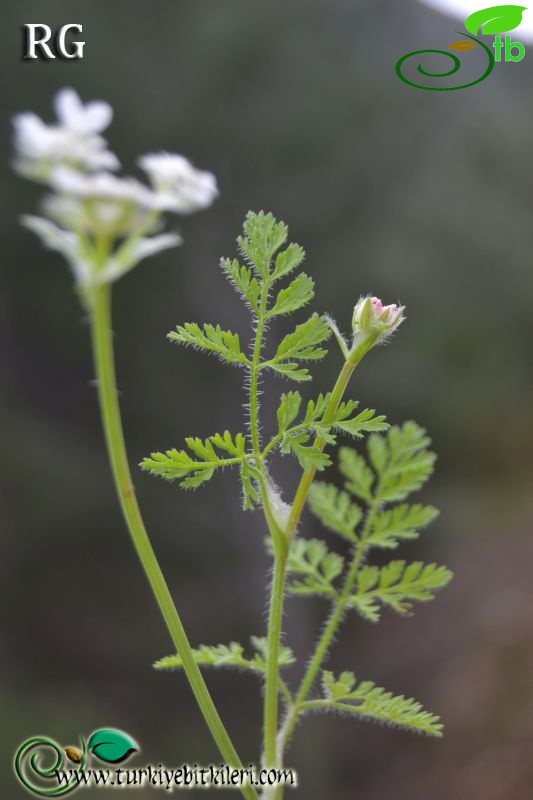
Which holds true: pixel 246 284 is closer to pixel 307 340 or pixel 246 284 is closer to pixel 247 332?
pixel 307 340

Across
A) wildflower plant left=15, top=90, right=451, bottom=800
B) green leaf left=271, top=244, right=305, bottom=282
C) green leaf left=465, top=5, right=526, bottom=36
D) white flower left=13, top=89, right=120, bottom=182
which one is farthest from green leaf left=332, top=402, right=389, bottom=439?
green leaf left=465, top=5, right=526, bottom=36

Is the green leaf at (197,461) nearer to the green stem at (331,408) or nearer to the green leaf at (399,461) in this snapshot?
the green stem at (331,408)

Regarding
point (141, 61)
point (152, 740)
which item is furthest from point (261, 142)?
point (152, 740)

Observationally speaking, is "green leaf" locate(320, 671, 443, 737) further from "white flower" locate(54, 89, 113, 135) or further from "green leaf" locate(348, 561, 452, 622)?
"white flower" locate(54, 89, 113, 135)

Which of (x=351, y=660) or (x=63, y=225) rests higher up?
(x=351, y=660)

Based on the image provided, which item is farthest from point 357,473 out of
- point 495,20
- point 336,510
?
point 495,20

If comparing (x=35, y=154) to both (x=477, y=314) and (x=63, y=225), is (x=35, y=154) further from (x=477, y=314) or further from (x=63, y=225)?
(x=477, y=314)
